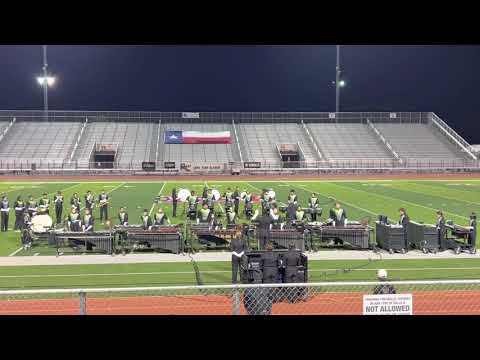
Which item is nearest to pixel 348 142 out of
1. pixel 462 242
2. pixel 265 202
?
pixel 265 202

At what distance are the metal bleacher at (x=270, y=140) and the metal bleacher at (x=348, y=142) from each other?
1.47m

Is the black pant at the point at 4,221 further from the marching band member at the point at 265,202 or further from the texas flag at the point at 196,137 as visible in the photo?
the texas flag at the point at 196,137

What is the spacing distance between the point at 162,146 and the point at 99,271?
143ft

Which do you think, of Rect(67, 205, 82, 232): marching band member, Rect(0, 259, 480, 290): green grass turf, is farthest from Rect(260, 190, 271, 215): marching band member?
Rect(67, 205, 82, 232): marching band member

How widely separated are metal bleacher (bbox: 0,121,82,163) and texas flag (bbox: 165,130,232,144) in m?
10.3

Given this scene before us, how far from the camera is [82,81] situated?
182 ft

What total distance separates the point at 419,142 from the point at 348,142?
765 centimetres

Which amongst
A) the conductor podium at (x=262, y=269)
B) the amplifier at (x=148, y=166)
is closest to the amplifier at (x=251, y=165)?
the amplifier at (x=148, y=166)

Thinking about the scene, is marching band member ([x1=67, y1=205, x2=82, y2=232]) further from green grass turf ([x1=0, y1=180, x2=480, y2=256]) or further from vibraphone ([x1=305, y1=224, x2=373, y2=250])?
vibraphone ([x1=305, y1=224, x2=373, y2=250])

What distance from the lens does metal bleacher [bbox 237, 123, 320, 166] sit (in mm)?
54584

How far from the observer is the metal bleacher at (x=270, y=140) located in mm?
54584

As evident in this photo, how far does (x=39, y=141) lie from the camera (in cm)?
5438

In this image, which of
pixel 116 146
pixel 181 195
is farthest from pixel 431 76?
pixel 181 195
